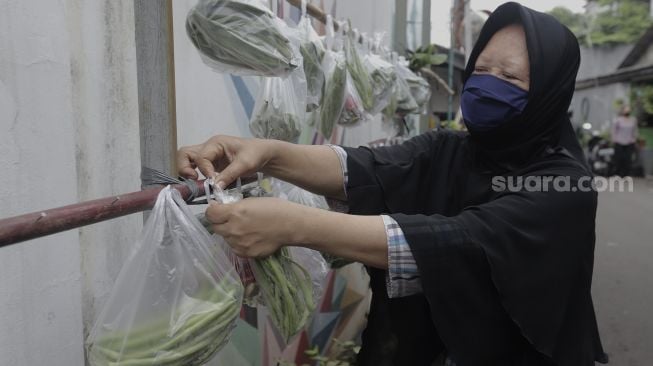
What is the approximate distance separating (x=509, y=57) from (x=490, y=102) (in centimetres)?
14

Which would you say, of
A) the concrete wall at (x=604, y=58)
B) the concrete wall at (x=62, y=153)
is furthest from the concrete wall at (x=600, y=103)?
the concrete wall at (x=62, y=153)

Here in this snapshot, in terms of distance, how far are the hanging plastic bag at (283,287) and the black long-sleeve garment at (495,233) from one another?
256 millimetres

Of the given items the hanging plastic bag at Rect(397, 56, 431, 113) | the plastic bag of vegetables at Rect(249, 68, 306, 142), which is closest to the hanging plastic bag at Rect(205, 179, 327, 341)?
the plastic bag of vegetables at Rect(249, 68, 306, 142)

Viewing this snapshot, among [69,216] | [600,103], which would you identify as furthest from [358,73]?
[600,103]

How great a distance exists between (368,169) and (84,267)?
820 millimetres

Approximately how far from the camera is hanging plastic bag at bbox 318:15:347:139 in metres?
2.30

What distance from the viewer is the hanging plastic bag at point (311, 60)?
2029mm

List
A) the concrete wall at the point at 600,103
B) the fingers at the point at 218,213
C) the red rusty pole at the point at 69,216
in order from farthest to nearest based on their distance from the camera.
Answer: the concrete wall at the point at 600,103 < the fingers at the point at 218,213 < the red rusty pole at the point at 69,216

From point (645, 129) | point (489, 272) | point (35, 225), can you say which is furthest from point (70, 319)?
point (645, 129)

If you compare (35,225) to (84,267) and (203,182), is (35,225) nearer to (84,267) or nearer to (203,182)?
(203,182)

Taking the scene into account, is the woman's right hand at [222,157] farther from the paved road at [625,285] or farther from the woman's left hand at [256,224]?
the paved road at [625,285]

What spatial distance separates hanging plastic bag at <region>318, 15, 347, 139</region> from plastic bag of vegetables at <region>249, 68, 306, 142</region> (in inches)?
17.3

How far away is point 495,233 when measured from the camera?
1268mm

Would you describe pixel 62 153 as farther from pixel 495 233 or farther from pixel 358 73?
pixel 358 73
